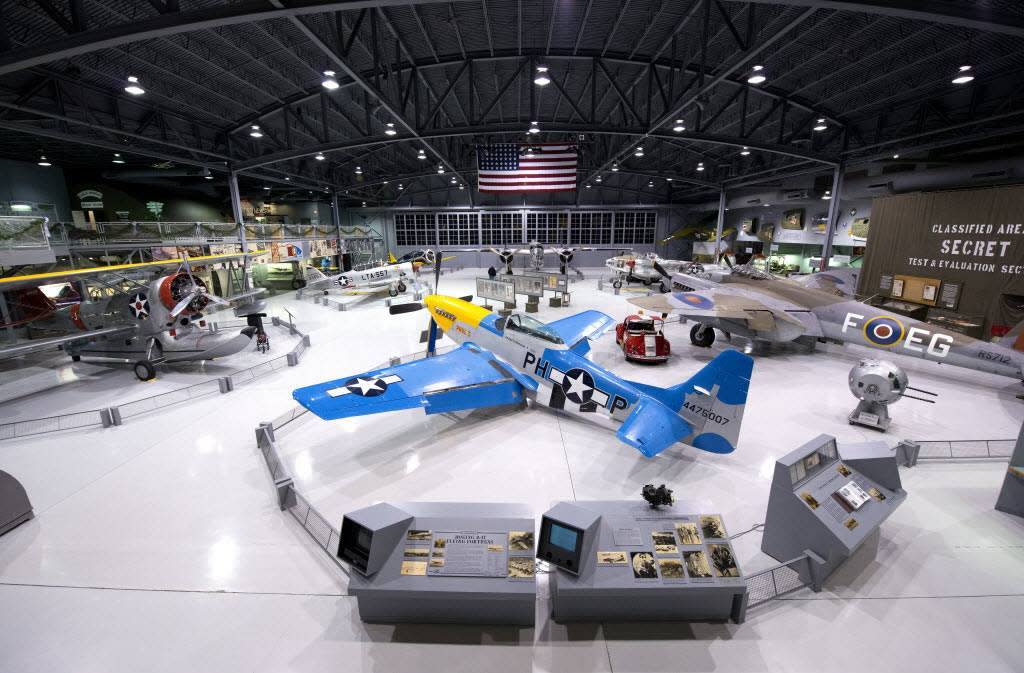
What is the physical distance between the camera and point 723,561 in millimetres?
3559

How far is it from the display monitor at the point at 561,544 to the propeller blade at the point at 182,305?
1105 centimetres

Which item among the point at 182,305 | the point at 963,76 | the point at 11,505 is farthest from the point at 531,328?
the point at 963,76

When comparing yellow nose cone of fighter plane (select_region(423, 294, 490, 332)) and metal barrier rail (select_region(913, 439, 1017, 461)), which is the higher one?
yellow nose cone of fighter plane (select_region(423, 294, 490, 332))

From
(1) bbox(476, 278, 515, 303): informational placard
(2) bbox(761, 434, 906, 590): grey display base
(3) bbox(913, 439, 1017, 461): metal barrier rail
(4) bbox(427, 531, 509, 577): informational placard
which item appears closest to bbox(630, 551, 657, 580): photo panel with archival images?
(4) bbox(427, 531, 509, 577): informational placard

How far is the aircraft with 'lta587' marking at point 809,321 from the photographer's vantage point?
8.78 m

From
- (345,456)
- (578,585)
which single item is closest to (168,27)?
(345,456)

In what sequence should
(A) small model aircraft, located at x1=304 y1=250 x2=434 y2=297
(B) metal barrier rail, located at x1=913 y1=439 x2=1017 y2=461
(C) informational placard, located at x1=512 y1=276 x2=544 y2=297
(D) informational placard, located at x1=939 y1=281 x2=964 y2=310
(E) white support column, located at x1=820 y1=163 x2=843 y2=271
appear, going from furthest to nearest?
1. (A) small model aircraft, located at x1=304 y1=250 x2=434 y2=297
2. (E) white support column, located at x1=820 y1=163 x2=843 y2=271
3. (C) informational placard, located at x1=512 y1=276 x2=544 y2=297
4. (D) informational placard, located at x1=939 y1=281 x2=964 y2=310
5. (B) metal barrier rail, located at x1=913 y1=439 x2=1017 y2=461

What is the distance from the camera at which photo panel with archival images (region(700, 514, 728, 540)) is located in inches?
145

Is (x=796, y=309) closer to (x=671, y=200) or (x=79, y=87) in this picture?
(x=79, y=87)

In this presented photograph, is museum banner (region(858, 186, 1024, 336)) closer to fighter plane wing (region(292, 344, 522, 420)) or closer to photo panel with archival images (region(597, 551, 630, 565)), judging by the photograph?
fighter plane wing (region(292, 344, 522, 420))

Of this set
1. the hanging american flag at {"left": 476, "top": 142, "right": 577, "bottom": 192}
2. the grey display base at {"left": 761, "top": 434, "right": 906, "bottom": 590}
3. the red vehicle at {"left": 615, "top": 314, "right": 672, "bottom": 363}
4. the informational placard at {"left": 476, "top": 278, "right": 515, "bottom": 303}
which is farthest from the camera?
the hanging american flag at {"left": 476, "top": 142, "right": 577, "bottom": 192}

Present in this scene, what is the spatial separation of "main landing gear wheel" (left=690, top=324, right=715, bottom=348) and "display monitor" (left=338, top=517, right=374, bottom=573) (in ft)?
39.9

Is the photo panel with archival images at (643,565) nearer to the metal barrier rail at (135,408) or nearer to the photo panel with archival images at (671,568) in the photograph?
the photo panel with archival images at (671,568)

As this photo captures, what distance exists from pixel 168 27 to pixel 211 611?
371 inches
